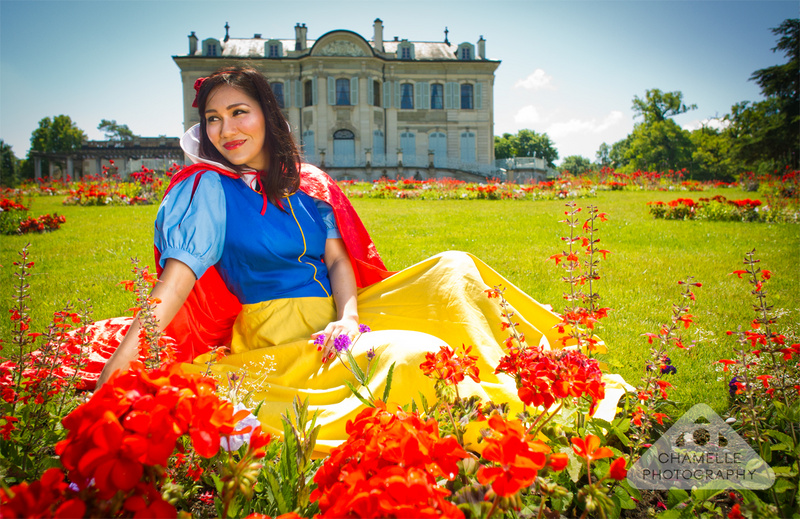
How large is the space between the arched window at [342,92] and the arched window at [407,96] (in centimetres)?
380

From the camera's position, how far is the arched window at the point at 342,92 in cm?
2878

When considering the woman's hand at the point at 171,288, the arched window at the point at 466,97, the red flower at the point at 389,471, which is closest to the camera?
the red flower at the point at 389,471

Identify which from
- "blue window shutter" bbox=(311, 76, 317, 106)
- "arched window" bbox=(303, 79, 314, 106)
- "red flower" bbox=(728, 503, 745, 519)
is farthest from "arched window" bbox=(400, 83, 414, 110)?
"red flower" bbox=(728, 503, 745, 519)

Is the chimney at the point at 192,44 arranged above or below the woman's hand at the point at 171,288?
above

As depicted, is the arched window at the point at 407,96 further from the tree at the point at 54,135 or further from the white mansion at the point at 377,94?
the tree at the point at 54,135

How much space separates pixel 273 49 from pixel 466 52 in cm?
1331

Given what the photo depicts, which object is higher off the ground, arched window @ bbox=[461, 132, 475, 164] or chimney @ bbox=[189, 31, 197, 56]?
chimney @ bbox=[189, 31, 197, 56]

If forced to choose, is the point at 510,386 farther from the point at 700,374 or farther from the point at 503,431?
the point at 700,374

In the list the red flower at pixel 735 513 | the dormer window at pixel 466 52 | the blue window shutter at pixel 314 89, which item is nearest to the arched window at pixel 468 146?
the dormer window at pixel 466 52

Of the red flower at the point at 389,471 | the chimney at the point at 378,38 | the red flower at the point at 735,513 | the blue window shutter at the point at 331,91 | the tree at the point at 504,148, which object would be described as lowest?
the red flower at the point at 735,513

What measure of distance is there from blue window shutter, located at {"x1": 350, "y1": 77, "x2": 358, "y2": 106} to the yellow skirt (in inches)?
1106

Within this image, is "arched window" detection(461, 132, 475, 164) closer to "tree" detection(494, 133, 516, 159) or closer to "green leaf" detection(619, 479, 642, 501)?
"green leaf" detection(619, 479, 642, 501)

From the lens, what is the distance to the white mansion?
2831cm

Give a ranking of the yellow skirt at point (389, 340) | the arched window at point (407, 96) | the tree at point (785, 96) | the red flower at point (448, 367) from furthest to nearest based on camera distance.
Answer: the arched window at point (407, 96) < the tree at point (785, 96) < the yellow skirt at point (389, 340) < the red flower at point (448, 367)
